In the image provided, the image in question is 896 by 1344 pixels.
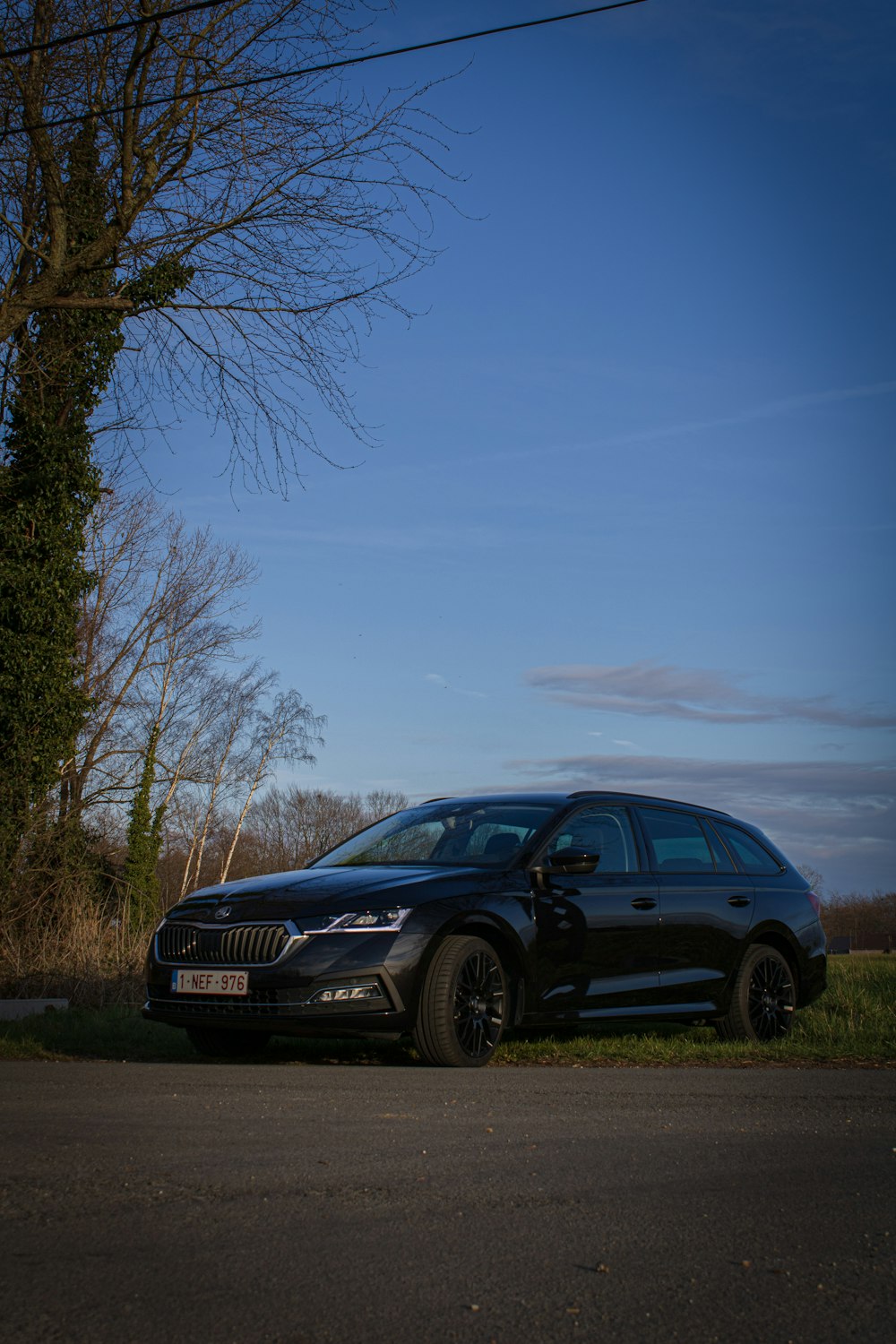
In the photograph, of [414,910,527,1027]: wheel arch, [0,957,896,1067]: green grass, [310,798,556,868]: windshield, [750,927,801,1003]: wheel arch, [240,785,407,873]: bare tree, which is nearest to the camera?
[414,910,527,1027]: wheel arch

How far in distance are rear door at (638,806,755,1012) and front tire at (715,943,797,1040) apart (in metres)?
0.16

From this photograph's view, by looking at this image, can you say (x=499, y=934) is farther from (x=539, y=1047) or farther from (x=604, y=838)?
(x=604, y=838)

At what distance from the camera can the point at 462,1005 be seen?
24.6 ft

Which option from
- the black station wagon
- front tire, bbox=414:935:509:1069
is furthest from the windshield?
front tire, bbox=414:935:509:1069

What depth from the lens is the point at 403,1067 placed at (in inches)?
294

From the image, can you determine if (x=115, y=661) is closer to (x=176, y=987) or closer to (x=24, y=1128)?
(x=176, y=987)

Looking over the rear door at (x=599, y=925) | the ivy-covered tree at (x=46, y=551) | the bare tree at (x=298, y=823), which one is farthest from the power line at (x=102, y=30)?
the bare tree at (x=298, y=823)

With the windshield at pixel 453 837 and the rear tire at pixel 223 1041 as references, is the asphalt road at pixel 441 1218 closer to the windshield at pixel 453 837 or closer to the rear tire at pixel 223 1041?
the rear tire at pixel 223 1041

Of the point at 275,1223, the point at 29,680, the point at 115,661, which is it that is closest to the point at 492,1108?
the point at 275,1223

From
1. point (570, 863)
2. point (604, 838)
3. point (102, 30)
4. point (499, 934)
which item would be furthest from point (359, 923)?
point (102, 30)

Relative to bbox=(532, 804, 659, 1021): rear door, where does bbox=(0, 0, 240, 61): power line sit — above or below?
above

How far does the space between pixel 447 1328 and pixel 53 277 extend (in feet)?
37.9

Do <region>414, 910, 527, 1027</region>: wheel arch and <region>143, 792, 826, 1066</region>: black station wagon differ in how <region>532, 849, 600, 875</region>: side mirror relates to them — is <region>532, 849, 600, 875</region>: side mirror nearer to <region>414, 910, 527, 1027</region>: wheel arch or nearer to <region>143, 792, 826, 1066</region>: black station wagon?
<region>143, 792, 826, 1066</region>: black station wagon

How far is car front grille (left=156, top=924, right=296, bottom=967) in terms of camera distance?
24.1ft
